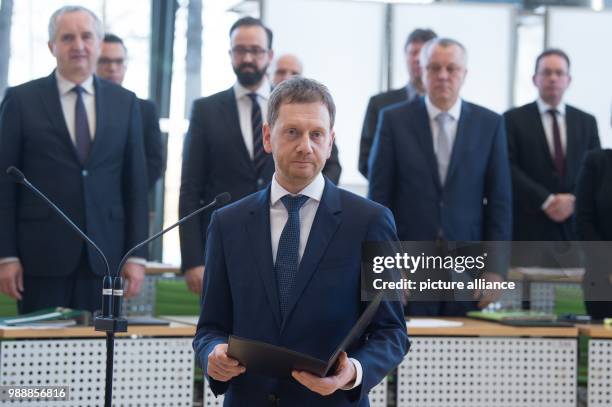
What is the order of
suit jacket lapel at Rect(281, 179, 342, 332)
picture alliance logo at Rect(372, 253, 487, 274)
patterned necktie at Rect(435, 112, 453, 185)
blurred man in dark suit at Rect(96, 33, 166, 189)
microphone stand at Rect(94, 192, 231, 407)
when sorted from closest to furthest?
suit jacket lapel at Rect(281, 179, 342, 332) < microphone stand at Rect(94, 192, 231, 407) < picture alliance logo at Rect(372, 253, 487, 274) < patterned necktie at Rect(435, 112, 453, 185) < blurred man in dark suit at Rect(96, 33, 166, 189)

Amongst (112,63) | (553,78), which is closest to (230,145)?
(112,63)

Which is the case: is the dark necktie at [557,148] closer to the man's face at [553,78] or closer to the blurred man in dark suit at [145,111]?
the man's face at [553,78]

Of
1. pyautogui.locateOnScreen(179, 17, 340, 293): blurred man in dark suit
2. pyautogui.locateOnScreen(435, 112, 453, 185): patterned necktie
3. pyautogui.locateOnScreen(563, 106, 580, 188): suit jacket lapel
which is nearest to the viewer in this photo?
pyautogui.locateOnScreen(179, 17, 340, 293): blurred man in dark suit

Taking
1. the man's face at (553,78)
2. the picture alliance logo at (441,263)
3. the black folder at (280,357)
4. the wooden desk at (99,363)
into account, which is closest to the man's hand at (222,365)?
the black folder at (280,357)

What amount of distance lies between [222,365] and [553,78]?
392 centimetres

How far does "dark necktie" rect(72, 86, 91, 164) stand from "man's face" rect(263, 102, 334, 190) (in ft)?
6.91

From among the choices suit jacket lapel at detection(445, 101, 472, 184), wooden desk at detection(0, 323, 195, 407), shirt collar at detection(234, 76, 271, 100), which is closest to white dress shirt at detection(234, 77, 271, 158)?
shirt collar at detection(234, 76, 271, 100)

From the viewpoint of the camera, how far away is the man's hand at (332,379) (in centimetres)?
199

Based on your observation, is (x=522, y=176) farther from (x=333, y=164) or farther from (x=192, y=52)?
(x=192, y=52)

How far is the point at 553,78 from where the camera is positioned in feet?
18.2

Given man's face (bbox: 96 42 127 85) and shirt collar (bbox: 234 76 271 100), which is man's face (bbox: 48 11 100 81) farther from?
man's face (bbox: 96 42 127 85)

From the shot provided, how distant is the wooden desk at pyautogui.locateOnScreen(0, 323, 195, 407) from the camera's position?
3656 mm

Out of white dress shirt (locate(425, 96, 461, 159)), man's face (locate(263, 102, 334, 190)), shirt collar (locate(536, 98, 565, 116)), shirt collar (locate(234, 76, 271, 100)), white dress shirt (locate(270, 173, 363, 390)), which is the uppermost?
shirt collar (locate(536, 98, 565, 116))

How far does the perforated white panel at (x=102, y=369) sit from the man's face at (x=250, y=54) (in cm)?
134
